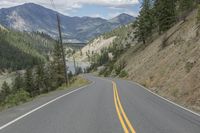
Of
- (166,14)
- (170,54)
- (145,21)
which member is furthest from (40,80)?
(170,54)

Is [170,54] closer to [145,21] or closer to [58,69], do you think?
[145,21]

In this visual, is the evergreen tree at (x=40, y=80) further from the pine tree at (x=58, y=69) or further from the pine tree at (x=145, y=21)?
the pine tree at (x=145, y=21)

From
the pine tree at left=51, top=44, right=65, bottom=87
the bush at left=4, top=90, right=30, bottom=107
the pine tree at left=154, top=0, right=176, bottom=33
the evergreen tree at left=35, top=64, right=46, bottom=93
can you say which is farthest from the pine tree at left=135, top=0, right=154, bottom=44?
the bush at left=4, top=90, right=30, bottom=107

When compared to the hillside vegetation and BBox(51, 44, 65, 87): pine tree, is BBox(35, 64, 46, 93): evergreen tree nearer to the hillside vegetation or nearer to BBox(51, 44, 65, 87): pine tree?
BBox(51, 44, 65, 87): pine tree

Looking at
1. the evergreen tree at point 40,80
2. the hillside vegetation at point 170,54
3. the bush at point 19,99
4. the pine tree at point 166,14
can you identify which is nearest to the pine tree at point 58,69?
the evergreen tree at point 40,80

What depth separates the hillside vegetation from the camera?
22.9m

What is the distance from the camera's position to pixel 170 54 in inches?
1638

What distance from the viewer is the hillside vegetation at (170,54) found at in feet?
75.0

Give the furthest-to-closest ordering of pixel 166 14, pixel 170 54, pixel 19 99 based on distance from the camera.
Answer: pixel 166 14, pixel 170 54, pixel 19 99

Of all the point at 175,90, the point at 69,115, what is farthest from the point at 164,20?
the point at 69,115

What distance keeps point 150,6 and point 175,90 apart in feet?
A: 212

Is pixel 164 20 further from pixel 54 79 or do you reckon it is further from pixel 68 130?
pixel 68 130

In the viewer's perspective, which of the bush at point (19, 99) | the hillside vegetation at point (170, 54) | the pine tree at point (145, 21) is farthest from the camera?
the pine tree at point (145, 21)

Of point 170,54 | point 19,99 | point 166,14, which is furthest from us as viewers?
point 166,14
